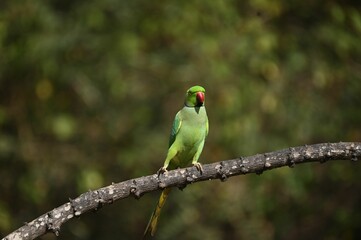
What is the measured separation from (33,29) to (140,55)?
1.35m

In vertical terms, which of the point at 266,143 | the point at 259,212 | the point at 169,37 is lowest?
the point at 259,212

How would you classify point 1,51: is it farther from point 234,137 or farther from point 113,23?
point 234,137

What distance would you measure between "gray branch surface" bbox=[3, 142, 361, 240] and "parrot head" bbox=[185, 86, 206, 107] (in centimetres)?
79

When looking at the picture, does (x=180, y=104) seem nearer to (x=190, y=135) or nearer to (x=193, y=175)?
(x=190, y=135)

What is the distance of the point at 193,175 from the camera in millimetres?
3070

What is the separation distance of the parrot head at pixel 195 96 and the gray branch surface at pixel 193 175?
792 mm

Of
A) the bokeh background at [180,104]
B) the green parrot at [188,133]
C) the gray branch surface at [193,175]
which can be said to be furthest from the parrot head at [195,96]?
the bokeh background at [180,104]

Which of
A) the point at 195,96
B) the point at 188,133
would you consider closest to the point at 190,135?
the point at 188,133

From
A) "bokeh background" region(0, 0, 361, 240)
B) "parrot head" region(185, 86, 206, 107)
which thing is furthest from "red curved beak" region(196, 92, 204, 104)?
"bokeh background" region(0, 0, 361, 240)

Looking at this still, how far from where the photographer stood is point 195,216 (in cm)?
766

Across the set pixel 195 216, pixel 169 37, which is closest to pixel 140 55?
pixel 169 37

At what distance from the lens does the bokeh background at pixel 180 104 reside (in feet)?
23.3

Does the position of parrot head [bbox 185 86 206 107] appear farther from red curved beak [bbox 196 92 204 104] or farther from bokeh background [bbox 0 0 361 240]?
bokeh background [bbox 0 0 361 240]

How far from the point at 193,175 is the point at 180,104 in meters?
4.98
